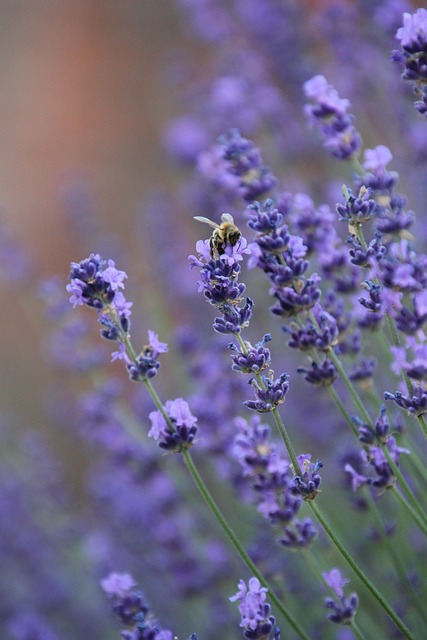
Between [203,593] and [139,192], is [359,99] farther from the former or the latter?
[139,192]

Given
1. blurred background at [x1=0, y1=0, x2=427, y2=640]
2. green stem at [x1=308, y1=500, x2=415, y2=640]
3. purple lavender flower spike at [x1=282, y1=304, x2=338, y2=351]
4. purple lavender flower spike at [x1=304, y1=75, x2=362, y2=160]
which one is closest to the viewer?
green stem at [x1=308, y1=500, x2=415, y2=640]

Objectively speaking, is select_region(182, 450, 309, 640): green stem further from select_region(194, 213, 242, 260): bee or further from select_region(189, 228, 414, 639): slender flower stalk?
select_region(194, 213, 242, 260): bee

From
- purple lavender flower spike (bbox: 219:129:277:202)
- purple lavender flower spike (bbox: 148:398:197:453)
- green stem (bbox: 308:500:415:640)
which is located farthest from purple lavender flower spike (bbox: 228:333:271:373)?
purple lavender flower spike (bbox: 219:129:277:202)

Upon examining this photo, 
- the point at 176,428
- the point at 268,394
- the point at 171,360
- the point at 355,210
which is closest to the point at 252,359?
the point at 268,394

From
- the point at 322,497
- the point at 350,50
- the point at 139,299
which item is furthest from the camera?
the point at 139,299

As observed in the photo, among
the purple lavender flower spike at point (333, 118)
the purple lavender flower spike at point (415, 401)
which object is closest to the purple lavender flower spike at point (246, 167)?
the purple lavender flower spike at point (333, 118)

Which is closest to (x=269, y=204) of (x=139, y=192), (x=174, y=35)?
(x=139, y=192)

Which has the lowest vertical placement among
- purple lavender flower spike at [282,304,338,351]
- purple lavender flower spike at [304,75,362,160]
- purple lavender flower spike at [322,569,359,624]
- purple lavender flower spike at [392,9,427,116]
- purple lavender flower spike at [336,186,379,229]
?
purple lavender flower spike at [322,569,359,624]
